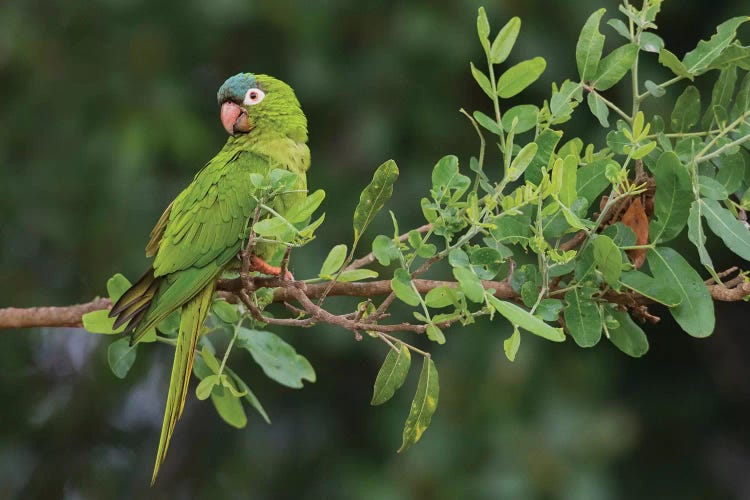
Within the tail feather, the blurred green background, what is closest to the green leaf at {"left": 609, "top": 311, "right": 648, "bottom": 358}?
the tail feather

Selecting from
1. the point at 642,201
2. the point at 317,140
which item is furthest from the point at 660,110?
the point at 642,201

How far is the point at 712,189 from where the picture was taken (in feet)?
5.44

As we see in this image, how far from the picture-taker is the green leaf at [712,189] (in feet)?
5.42

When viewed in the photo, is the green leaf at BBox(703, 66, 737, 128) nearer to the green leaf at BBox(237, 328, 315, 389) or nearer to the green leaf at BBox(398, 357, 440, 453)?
the green leaf at BBox(398, 357, 440, 453)

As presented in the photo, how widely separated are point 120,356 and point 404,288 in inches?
36.2

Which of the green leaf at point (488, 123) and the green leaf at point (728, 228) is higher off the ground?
the green leaf at point (488, 123)

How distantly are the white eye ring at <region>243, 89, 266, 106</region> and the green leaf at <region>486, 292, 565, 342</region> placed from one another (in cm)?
132

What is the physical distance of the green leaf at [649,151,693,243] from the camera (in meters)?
1.63

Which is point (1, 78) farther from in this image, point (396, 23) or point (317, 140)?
point (396, 23)

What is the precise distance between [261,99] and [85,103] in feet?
8.96

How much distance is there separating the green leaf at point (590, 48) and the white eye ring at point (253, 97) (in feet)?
3.59

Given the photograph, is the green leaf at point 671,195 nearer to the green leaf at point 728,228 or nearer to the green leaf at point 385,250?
the green leaf at point 728,228

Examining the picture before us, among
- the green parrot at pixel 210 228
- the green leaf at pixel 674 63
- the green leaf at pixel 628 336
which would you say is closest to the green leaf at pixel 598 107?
the green leaf at pixel 674 63

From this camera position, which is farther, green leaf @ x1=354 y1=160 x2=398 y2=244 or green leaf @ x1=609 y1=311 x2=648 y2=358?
green leaf @ x1=609 y1=311 x2=648 y2=358
